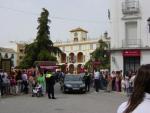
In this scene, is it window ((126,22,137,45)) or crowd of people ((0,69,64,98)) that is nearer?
crowd of people ((0,69,64,98))

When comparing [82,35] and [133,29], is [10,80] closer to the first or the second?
[133,29]

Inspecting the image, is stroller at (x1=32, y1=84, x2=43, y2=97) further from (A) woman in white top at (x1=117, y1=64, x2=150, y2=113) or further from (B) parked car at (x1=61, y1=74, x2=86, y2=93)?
(A) woman in white top at (x1=117, y1=64, x2=150, y2=113)

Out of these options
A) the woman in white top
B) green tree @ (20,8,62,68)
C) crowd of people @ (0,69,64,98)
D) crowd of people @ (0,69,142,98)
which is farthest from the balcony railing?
the woman in white top

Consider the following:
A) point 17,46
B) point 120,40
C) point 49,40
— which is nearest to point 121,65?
point 120,40

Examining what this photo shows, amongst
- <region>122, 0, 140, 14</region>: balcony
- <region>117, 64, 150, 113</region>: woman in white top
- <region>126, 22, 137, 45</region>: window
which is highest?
<region>122, 0, 140, 14</region>: balcony

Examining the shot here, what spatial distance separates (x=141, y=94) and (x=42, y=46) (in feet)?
212

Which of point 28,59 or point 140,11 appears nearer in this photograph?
point 140,11

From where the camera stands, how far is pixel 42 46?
68062 mm

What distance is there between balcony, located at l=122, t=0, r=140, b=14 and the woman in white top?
39113mm

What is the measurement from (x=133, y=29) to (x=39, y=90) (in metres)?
15.3

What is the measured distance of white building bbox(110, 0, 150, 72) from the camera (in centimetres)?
4203

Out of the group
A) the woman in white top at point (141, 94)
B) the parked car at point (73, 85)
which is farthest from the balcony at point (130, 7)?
the woman in white top at point (141, 94)

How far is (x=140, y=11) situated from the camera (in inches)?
1672

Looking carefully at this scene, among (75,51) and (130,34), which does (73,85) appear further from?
(75,51)
